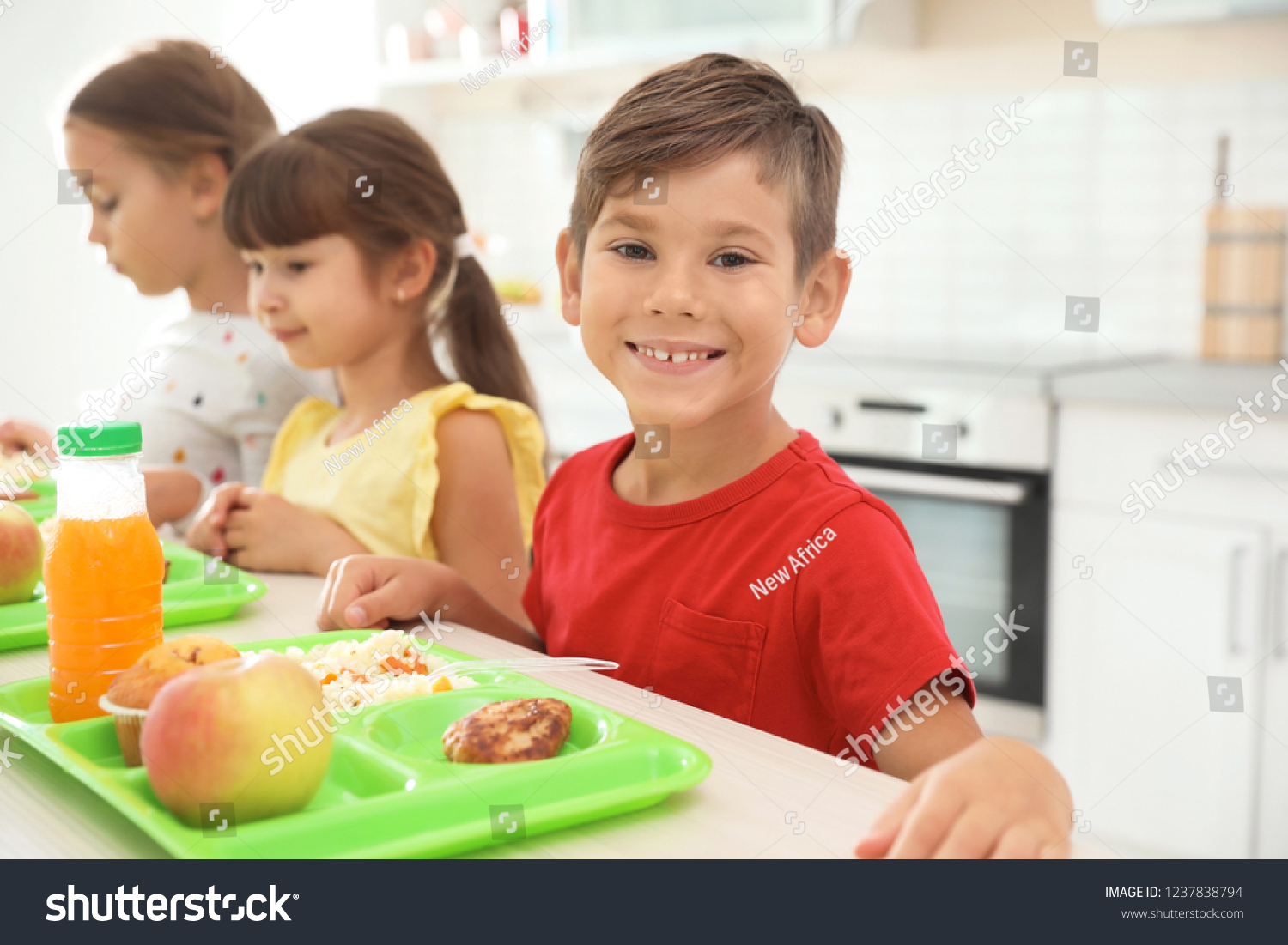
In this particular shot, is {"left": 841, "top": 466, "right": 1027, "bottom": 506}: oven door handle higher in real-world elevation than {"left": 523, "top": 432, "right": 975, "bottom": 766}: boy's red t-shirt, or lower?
lower

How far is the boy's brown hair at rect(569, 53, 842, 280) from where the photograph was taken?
0.96 m

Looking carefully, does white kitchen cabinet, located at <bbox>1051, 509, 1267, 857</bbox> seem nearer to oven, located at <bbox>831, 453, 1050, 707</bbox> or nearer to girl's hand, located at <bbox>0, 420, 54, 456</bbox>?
oven, located at <bbox>831, 453, 1050, 707</bbox>

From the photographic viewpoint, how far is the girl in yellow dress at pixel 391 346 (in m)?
1.42

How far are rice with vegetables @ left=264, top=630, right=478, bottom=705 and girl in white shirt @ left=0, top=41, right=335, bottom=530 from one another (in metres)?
0.95

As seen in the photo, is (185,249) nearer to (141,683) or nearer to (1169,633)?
(141,683)

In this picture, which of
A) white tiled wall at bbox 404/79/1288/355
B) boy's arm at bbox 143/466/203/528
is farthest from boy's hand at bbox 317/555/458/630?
white tiled wall at bbox 404/79/1288/355

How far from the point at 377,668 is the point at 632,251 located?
391mm

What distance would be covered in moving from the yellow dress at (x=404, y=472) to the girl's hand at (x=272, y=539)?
140mm

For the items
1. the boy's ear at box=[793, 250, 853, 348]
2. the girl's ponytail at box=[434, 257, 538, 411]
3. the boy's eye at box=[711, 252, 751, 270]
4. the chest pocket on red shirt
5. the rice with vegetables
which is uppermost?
the boy's eye at box=[711, 252, 751, 270]

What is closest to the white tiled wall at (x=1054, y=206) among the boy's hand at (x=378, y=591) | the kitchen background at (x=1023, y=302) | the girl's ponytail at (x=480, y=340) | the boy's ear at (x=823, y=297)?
the kitchen background at (x=1023, y=302)

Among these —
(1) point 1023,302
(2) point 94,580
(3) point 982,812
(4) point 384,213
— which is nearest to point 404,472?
(4) point 384,213

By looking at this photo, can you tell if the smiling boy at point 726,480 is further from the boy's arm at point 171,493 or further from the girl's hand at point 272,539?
the boy's arm at point 171,493

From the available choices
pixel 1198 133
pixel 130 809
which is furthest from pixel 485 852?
pixel 1198 133
